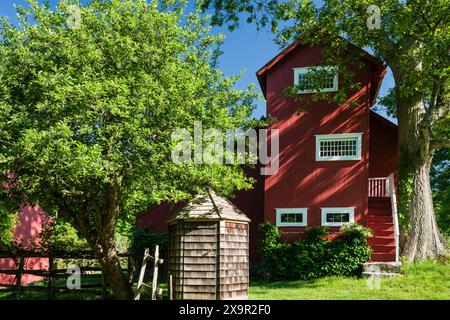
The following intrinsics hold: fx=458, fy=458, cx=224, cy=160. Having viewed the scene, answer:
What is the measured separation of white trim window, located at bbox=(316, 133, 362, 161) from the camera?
65.4ft

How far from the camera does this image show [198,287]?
13.1 m

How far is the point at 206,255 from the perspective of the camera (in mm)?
13258

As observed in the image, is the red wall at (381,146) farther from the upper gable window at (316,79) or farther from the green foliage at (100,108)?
the green foliage at (100,108)

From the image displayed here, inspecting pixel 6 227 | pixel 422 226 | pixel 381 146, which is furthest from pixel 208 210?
pixel 381 146

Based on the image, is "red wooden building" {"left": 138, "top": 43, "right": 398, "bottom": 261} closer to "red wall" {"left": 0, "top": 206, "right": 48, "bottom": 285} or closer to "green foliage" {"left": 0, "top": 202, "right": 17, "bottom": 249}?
"green foliage" {"left": 0, "top": 202, "right": 17, "bottom": 249}

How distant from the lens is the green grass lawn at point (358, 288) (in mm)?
13734

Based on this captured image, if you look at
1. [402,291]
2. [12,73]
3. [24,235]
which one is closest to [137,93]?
[12,73]

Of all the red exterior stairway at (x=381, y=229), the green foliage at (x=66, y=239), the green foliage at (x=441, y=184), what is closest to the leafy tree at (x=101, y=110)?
the green foliage at (x=66, y=239)

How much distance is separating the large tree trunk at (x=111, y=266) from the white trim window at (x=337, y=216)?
30.4ft

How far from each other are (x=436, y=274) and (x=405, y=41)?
863cm

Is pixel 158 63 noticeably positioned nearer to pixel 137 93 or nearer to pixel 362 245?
pixel 137 93

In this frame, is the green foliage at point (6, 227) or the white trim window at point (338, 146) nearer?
the green foliage at point (6, 227)

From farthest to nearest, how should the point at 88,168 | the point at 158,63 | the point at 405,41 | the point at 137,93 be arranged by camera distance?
the point at 405,41 → the point at 158,63 → the point at 137,93 → the point at 88,168
